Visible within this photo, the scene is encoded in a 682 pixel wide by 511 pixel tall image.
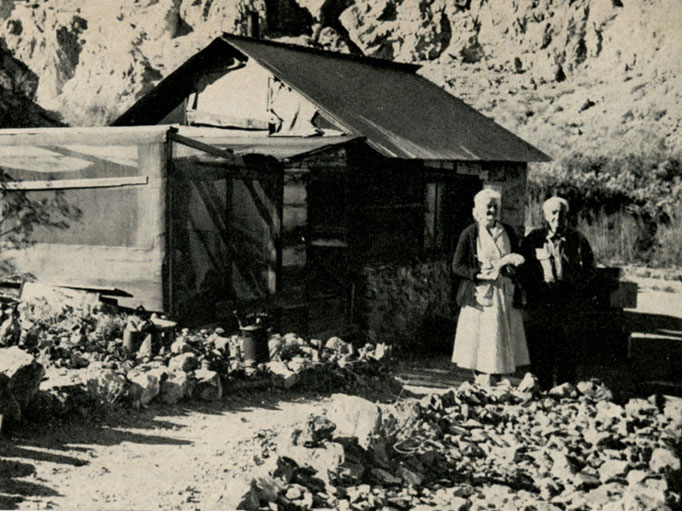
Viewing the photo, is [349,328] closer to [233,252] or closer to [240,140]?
[233,252]

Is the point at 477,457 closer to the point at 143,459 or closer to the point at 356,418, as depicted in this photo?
the point at 356,418

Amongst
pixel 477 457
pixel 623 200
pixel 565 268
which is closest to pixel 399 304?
pixel 565 268

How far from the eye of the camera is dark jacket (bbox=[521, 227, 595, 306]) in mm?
7582

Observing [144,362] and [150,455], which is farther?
[144,362]

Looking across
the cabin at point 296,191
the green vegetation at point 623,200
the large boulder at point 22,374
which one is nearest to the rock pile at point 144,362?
the large boulder at point 22,374

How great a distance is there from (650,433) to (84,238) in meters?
6.67

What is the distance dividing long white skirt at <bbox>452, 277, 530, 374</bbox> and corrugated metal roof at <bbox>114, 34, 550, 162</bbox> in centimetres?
399

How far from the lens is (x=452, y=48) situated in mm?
41062

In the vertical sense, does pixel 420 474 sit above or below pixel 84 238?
below

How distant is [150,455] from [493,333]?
3407mm

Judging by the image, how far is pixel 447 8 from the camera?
1656 inches

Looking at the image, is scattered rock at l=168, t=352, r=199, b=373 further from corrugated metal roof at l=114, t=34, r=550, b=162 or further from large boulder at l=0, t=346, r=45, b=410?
corrugated metal roof at l=114, t=34, r=550, b=162

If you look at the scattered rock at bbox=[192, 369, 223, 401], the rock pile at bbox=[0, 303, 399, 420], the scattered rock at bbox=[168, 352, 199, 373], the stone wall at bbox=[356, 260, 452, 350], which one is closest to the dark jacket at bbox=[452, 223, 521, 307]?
the rock pile at bbox=[0, 303, 399, 420]

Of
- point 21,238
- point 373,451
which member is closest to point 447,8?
point 21,238
